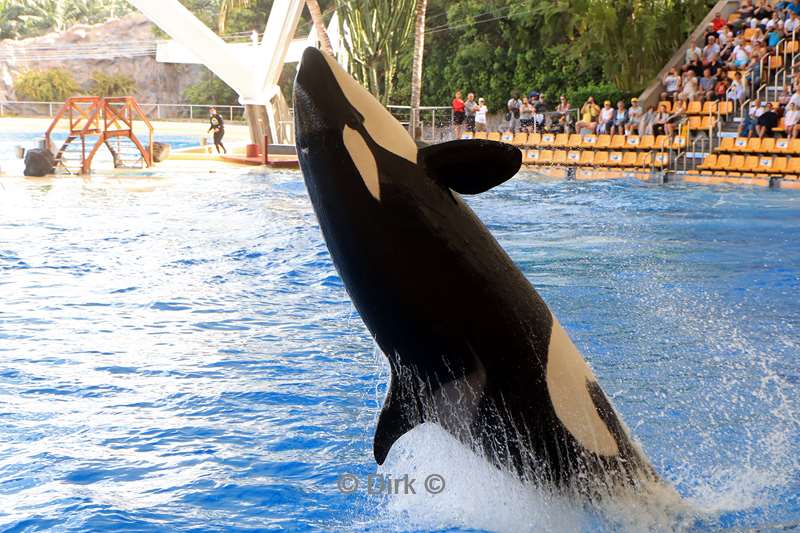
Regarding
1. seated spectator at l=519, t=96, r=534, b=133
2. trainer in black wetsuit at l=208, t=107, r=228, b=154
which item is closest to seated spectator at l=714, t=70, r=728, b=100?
seated spectator at l=519, t=96, r=534, b=133

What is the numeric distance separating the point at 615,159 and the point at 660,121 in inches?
52.8

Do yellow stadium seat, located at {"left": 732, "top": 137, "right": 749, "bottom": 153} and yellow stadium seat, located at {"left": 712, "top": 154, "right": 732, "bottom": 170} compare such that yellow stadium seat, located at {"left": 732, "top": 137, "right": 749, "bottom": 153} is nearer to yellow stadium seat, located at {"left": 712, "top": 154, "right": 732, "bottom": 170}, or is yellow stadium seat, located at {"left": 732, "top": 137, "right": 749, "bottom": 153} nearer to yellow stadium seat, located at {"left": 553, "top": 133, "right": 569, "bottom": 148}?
yellow stadium seat, located at {"left": 712, "top": 154, "right": 732, "bottom": 170}

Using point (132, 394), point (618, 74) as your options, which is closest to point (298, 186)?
point (618, 74)

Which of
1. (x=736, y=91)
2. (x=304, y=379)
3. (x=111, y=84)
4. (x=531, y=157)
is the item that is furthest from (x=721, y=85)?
(x=111, y=84)

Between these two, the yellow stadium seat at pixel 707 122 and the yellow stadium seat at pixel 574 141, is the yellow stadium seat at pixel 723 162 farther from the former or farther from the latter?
the yellow stadium seat at pixel 574 141

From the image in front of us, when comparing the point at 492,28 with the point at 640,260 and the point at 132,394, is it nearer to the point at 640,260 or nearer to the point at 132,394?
the point at 640,260

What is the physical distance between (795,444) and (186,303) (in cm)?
532

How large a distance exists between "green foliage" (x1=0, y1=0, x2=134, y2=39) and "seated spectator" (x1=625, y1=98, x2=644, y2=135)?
44402 millimetres

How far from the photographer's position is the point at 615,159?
2075 cm

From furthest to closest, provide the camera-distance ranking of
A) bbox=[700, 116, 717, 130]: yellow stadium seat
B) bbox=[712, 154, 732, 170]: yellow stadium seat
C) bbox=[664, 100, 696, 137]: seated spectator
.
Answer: bbox=[664, 100, 696, 137]: seated spectator → bbox=[700, 116, 717, 130]: yellow stadium seat → bbox=[712, 154, 732, 170]: yellow stadium seat

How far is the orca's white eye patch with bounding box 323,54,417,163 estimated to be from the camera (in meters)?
2.68

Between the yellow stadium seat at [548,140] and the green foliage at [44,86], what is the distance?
33.6m

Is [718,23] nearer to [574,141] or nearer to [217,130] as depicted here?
[574,141]

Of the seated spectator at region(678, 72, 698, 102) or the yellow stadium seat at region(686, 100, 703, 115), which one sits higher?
the seated spectator at region(678, 72, 698, 102)
